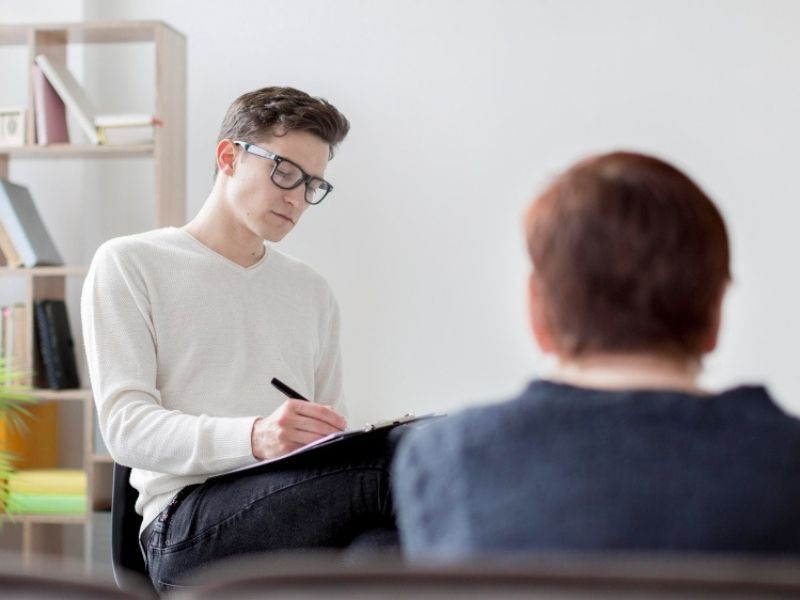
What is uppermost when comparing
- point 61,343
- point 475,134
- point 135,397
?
point 475,134

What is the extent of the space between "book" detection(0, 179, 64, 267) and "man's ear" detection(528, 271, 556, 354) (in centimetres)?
293

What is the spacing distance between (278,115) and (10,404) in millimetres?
1573

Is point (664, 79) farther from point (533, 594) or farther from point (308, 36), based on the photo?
point (533, 594)

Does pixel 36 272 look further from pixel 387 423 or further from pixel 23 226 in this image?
pixel 387 423

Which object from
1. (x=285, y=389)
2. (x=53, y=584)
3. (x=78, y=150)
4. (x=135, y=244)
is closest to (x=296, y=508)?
(x=285, y=389)

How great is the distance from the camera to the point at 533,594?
0.54 meters

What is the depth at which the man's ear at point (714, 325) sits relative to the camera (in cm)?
93

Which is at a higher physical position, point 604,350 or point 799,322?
point 604,350

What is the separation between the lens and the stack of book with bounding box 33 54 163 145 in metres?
3.63

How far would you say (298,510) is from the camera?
1708 mm

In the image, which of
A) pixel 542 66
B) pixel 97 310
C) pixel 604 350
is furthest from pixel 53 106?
pixel 604 350

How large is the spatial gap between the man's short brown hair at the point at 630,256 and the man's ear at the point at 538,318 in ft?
0.06

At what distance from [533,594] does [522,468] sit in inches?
12.3

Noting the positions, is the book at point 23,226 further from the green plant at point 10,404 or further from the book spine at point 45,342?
the green plant at point 10,404
